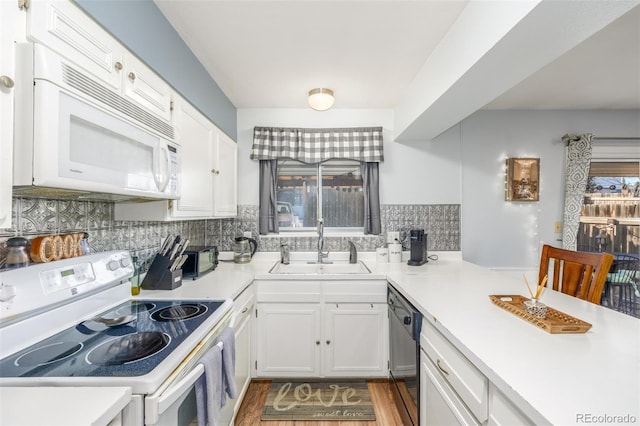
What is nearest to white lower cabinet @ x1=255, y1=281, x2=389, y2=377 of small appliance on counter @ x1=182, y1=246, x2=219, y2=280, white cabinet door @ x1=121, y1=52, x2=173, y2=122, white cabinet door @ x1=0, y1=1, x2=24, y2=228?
small appliance on counter @ x1=182, y1=246, x2=219, y2=280

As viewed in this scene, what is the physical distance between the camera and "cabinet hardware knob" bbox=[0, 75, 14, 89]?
0.75 metres

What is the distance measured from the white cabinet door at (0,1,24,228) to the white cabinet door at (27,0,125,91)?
4 cm

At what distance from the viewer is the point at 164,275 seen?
166 cm

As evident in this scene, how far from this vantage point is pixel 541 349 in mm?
915

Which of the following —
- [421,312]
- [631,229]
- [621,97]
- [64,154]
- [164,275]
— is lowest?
[421,312]

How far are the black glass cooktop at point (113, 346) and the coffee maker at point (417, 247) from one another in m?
1.73

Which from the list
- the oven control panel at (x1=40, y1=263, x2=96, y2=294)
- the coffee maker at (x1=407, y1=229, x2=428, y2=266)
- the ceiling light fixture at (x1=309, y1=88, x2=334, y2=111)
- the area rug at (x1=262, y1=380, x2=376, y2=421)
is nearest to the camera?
the oven control panel at (x1=40, y1=263, x2=96, y2=294)

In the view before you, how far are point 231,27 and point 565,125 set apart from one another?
3.23 meters

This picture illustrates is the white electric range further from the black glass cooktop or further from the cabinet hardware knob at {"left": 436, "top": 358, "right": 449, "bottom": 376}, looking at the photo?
the cabinet hardware knob at {"left": 436, "top": 358, "right": 449, "bottom": 376}

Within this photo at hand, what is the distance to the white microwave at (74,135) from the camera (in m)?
0.80

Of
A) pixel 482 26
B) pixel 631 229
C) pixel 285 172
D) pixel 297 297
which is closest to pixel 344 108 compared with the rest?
pixel 285 172

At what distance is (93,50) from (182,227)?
5.18 feet

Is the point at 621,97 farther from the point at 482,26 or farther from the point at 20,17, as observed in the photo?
the point at 20,17

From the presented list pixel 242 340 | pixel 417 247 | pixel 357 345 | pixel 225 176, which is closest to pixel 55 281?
pixel 242 340
